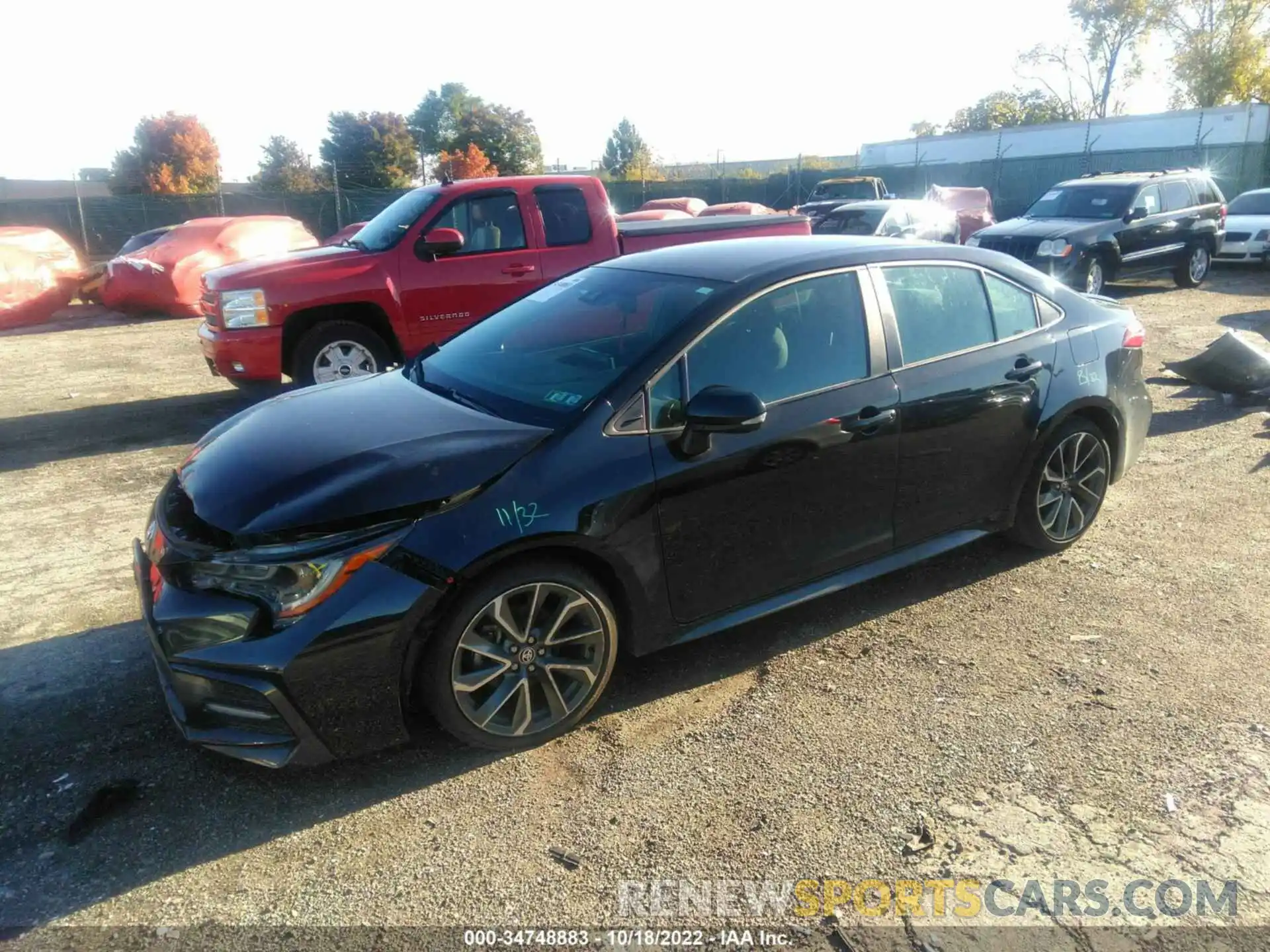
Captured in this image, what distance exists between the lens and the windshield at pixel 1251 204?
716 inches

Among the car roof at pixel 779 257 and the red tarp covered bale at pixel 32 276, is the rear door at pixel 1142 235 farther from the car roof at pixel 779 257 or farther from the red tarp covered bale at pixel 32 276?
the red tarp covered bale at pixel 32 276

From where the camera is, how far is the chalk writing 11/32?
3.05 meters

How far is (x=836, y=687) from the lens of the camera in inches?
145

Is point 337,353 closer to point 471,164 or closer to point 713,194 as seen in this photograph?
point 713,194

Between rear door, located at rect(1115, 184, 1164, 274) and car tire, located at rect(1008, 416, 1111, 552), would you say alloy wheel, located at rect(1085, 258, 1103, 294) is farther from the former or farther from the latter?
car tire, located at rect(1008, 416, 1111, 552)

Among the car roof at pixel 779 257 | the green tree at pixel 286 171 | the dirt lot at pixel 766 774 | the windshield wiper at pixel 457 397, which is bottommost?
the dirt lot at pixel 766 774

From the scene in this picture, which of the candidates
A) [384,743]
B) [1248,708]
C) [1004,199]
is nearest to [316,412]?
[384,743]

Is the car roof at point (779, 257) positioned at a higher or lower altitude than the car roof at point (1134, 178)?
lower

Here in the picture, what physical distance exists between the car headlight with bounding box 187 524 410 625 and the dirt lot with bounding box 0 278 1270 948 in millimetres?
705

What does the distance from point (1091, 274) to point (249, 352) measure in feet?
38.5

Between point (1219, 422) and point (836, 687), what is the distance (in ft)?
17.7

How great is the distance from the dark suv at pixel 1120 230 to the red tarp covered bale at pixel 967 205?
16.8 feet

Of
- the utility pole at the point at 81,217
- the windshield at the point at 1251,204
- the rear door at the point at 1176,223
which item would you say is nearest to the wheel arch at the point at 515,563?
the rear door at the point at 1176,223

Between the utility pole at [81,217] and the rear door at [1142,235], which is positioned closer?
the rear door at [1142,235]
